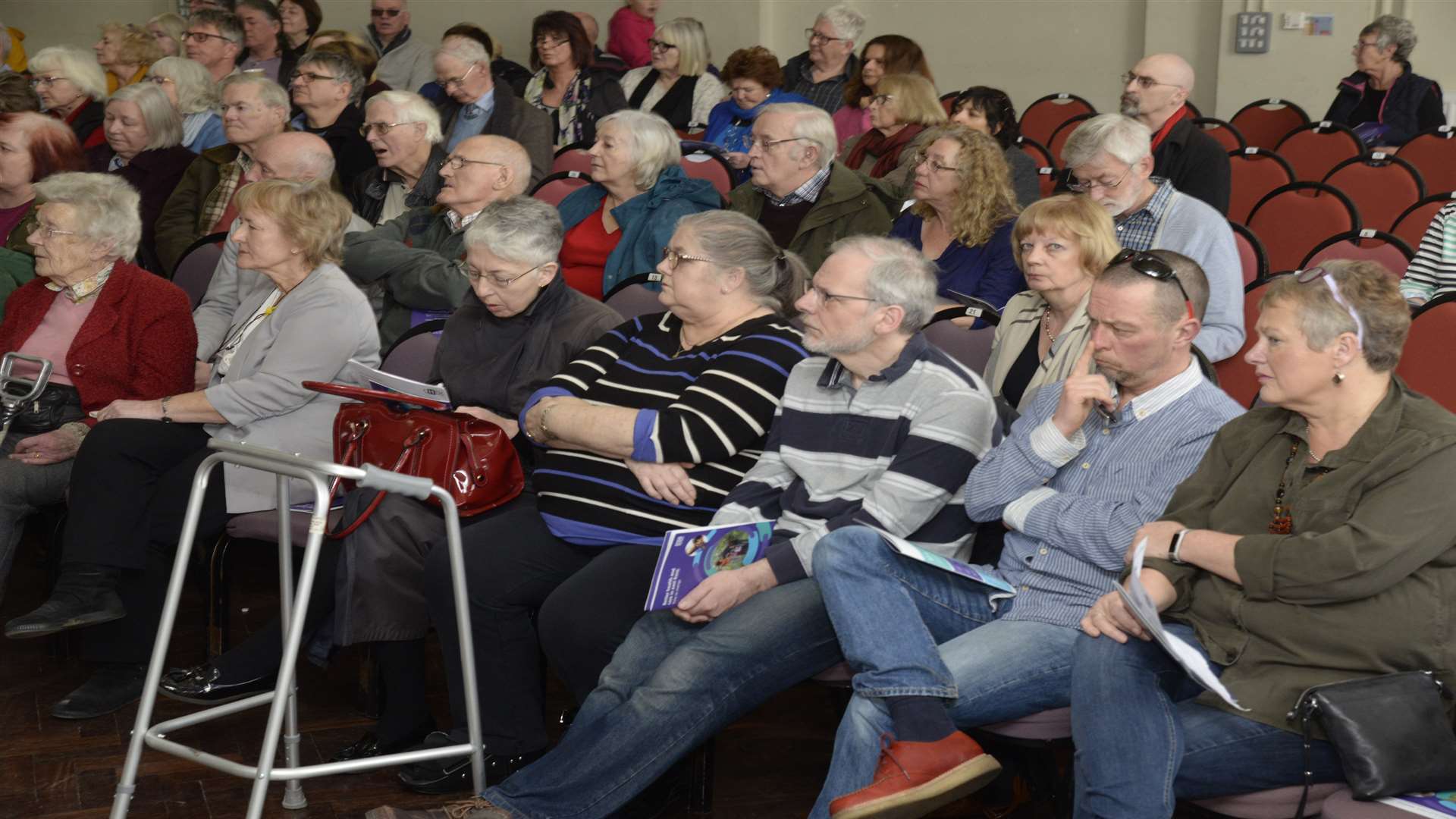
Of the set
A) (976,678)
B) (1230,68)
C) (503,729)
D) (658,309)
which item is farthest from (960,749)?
(1230,68)

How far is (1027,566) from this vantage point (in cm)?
250

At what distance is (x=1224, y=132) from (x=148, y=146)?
4.54m

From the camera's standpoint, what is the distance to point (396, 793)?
2869 millimetres

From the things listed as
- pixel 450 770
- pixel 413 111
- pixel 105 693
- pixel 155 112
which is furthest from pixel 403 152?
pixel 450 770

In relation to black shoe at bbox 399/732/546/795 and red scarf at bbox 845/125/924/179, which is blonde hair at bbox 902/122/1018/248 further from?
black shoe at bbox 399/732/546/795

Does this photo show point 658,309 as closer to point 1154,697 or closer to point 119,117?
point 1154,697

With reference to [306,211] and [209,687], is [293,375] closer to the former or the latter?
[306,211]

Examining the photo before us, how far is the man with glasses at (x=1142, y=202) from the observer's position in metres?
3.66

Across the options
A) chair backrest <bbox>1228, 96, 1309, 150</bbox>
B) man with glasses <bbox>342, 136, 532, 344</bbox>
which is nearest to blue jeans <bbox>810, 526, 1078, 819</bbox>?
man with glasses <bbox>342, 136, 532, 344</bbox>

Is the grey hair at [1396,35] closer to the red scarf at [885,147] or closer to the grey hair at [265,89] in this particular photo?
the red scarf at [885,147]

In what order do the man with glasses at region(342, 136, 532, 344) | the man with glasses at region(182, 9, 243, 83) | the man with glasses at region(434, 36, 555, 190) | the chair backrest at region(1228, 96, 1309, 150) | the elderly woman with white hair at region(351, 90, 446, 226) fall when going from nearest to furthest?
the man with glasses at region(342, 136, 532, 344) → the elderly woman with white hair at region(351, 90, 446, 226) → the man with glasses at region(434, 36, 555, 190) → the chair backrest at region(1228, 96, 1309, 150) → the man with glasses at region(182, 9, 243, 83)

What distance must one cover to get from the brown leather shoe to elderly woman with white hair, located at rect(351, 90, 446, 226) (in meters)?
3.09

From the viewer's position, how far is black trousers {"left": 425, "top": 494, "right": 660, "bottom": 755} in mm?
2715

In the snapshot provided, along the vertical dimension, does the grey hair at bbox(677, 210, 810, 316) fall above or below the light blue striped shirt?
above
